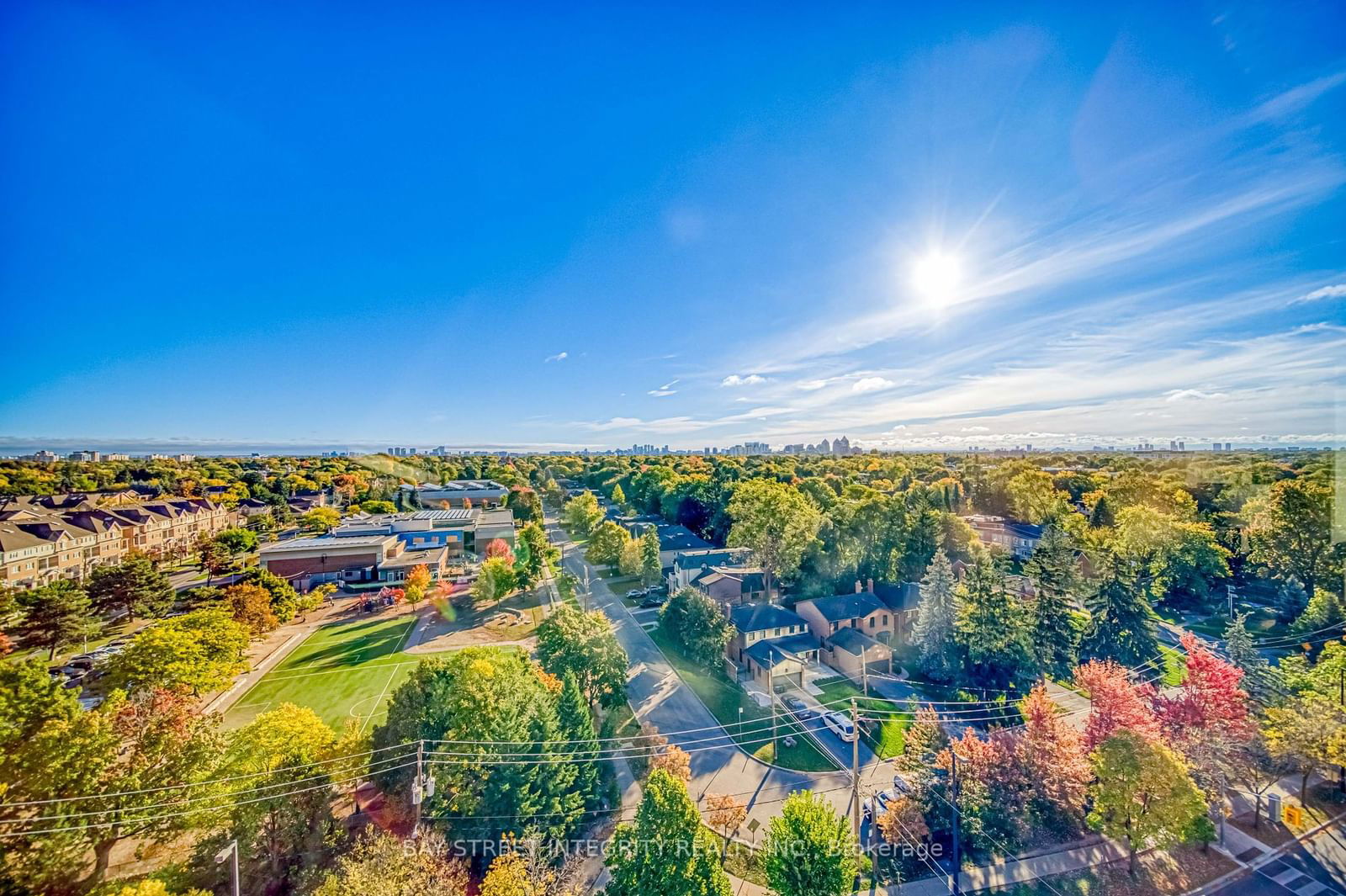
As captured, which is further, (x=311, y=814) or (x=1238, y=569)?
(x=1238, y=569)

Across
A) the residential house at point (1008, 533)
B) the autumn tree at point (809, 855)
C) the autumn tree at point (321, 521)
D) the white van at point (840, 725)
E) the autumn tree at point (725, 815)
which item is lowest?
the white van at point (840, 725)

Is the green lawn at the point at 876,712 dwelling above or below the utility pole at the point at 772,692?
below

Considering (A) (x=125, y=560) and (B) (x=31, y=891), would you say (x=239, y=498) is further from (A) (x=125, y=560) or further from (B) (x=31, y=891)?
(B) (x=31, y=891)

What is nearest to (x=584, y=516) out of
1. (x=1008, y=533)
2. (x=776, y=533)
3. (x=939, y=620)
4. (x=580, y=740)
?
(x=776, y=533)

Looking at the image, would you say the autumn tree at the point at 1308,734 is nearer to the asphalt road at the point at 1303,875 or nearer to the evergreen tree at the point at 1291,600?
the asphalt road at the point at 1303,875

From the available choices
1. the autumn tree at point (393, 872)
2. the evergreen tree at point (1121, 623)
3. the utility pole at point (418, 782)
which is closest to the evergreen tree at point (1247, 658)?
the evergreen tree at point (1121, 623)

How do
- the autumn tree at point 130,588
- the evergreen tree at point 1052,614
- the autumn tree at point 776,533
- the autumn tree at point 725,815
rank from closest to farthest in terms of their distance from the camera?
the autumn tree at point 725,815 → the evergreen tree at point 1052,614 → the autumn tree at point 130,588 → the autumn tree at point 776,533

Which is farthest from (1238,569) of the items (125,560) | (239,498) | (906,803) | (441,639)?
(239,498)
